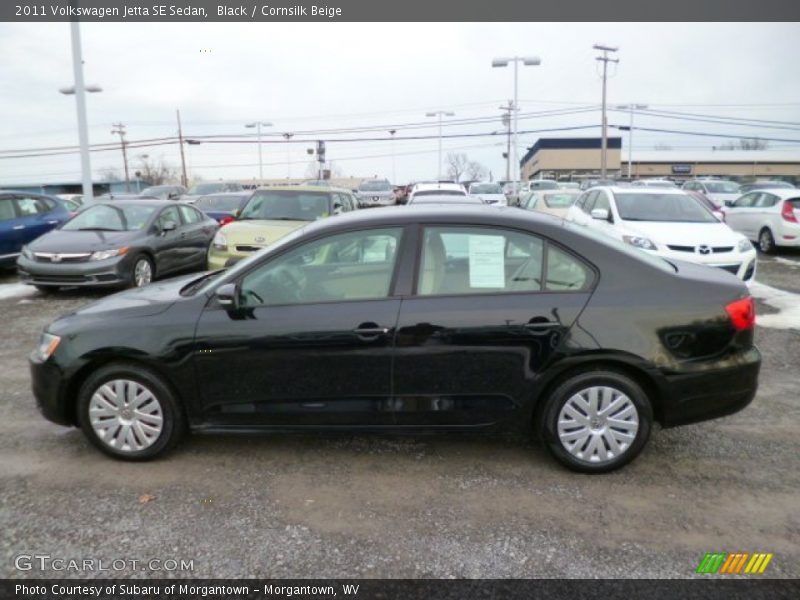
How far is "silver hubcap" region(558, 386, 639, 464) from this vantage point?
11.9 feet

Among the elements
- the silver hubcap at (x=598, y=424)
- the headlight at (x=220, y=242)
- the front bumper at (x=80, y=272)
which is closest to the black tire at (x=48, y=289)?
the front bumper at (x=80, y=272)

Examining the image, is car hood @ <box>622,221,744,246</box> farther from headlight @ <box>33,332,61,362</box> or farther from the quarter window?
headlight @ <box>33,332,61,362</box>

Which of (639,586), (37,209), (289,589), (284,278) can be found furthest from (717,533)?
(37,209)

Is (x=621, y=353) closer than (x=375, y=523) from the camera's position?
No

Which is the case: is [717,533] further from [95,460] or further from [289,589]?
[95,460]

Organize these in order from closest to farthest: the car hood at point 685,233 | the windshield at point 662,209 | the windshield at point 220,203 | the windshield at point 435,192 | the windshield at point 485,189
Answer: the car hood at point 685,233, the windshield at point 662,209, the windshield at point 435,192, the windshield at point 220,203, the windshield at point 485,189

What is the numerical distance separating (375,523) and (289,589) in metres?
0.62

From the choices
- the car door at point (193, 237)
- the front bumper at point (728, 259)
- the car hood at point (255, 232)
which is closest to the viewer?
the front bumper at point (728, 259)

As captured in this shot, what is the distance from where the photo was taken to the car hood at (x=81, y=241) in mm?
9094

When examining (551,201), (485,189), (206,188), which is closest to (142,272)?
(551,201)

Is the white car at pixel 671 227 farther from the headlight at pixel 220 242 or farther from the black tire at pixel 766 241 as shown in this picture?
the black tire at pixel 766 241

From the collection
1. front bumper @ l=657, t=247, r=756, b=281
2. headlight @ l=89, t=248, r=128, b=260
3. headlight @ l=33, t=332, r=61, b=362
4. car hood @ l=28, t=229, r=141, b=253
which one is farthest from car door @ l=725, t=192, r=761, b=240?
headlight @ l=33, t=332, r=61, b=362

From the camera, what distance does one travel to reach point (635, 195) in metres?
9.90

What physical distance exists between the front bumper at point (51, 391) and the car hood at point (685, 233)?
7250mm
